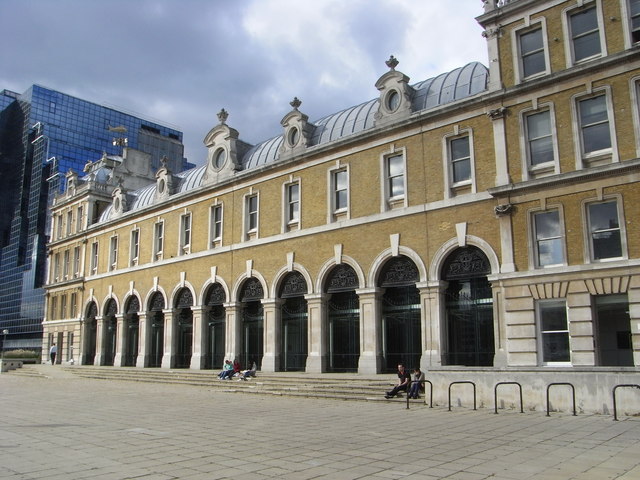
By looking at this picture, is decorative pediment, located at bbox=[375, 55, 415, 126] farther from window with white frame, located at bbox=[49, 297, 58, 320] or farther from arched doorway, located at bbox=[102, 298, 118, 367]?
window with white frame, located at bbox=[49, 297, 58, 320]

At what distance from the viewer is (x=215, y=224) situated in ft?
109

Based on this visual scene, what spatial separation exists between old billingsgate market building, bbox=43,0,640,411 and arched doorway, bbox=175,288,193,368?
0.42 feet

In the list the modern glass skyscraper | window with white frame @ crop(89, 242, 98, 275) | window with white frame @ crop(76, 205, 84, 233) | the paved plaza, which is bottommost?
the paved plaza

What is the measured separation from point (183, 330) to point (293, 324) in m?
10.2

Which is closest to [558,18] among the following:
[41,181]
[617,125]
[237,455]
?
[617,125]

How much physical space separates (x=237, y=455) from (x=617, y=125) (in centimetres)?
1574

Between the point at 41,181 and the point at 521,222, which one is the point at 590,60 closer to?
the point at 521,222

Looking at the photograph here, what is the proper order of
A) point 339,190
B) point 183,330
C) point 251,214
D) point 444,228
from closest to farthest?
point 444,228
point 339,190
point 251,214
point 183,330

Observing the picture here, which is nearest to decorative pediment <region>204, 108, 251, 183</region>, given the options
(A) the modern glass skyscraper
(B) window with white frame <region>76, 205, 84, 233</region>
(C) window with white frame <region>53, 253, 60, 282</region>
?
(B) window with white frame <region>76, 205, 84, 233</region>

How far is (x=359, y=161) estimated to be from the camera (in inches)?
1019

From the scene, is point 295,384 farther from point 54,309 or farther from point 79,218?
point 54,309

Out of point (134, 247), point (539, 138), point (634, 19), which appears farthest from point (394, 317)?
point (134, 247)

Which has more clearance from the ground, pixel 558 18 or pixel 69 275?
pixel 558 18

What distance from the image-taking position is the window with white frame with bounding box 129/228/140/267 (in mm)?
39375
